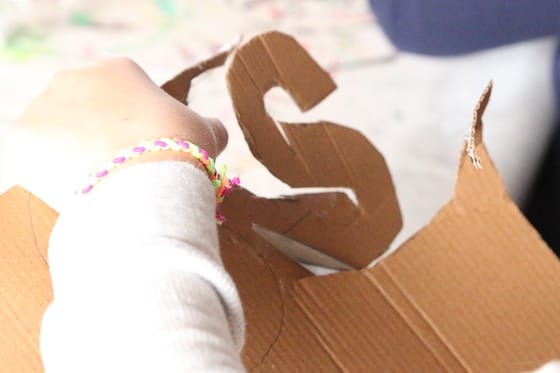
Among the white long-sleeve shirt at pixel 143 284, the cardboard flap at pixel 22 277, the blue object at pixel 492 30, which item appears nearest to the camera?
the white long-sleeve shirt at pixel 143 284

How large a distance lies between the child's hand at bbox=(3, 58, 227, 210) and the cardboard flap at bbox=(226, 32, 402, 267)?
5cm

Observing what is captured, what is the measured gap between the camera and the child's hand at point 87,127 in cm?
42

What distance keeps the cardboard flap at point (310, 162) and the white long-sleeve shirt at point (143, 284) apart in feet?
0.41

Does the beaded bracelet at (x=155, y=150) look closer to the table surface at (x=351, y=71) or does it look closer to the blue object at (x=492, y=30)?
the table surface at (x=351, y=71)

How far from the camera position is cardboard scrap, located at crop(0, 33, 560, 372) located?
1.53ft

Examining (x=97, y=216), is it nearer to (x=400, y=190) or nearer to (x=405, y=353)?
(x=405, y=353)

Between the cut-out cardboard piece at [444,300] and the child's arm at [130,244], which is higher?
the child's arm at [130,244]

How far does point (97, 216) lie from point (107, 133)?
7cm

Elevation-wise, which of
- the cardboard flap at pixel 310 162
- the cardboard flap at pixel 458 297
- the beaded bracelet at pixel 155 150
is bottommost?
the cardboard flap at pixel 458 297

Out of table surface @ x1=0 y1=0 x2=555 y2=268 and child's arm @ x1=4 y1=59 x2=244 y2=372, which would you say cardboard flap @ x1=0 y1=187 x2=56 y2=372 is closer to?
child's arm @ x1=4 y1=59 x2=244 y2=372

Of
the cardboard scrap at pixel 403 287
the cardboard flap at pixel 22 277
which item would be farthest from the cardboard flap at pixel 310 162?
the cardboard flap at pixel 22 277

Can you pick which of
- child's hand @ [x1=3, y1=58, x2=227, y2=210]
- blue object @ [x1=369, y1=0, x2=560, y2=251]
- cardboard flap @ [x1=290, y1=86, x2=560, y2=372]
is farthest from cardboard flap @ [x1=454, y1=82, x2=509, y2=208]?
blue object @ [x1=369, y1=0, x2=560, y2=251]

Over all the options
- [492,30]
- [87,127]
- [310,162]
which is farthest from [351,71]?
[87,127]

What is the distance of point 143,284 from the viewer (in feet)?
1.09
